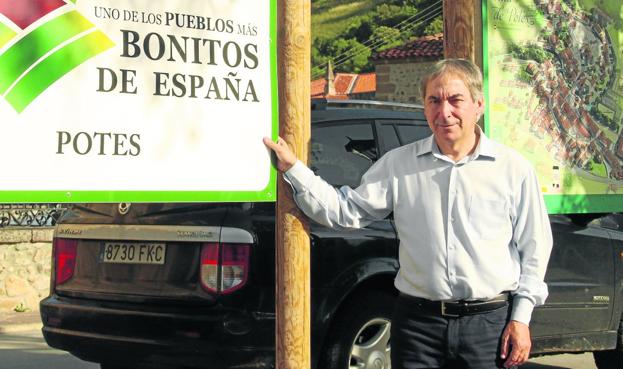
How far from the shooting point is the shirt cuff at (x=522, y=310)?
3.65m

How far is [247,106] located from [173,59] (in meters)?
0.33

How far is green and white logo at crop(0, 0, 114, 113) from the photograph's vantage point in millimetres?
3230

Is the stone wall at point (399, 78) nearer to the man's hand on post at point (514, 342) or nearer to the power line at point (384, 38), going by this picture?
the man's hand on post at point (514, 342)

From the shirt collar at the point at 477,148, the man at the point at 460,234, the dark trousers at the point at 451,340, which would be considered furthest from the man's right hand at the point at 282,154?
the dark trousers at the point at 451,340

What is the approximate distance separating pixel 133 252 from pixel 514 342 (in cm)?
289

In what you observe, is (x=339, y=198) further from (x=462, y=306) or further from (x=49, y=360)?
(x=49, y=360)

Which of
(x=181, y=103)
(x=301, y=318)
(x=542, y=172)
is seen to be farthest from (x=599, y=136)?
(x=181, y=103)

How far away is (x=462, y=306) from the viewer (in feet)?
11.9

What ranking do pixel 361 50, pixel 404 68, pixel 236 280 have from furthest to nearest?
pixel 361 50 → pixel 404 68 → pixel 236 280

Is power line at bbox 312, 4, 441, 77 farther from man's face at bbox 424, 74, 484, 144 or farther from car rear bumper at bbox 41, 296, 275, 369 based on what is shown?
man's face at bbox 424, 74, 484, 144

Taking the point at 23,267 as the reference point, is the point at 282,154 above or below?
above

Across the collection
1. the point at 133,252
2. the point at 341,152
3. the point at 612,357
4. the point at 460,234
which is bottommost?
the point at 612,357

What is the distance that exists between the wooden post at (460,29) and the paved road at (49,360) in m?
4.66

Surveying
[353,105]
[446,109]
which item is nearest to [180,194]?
[446,109]
